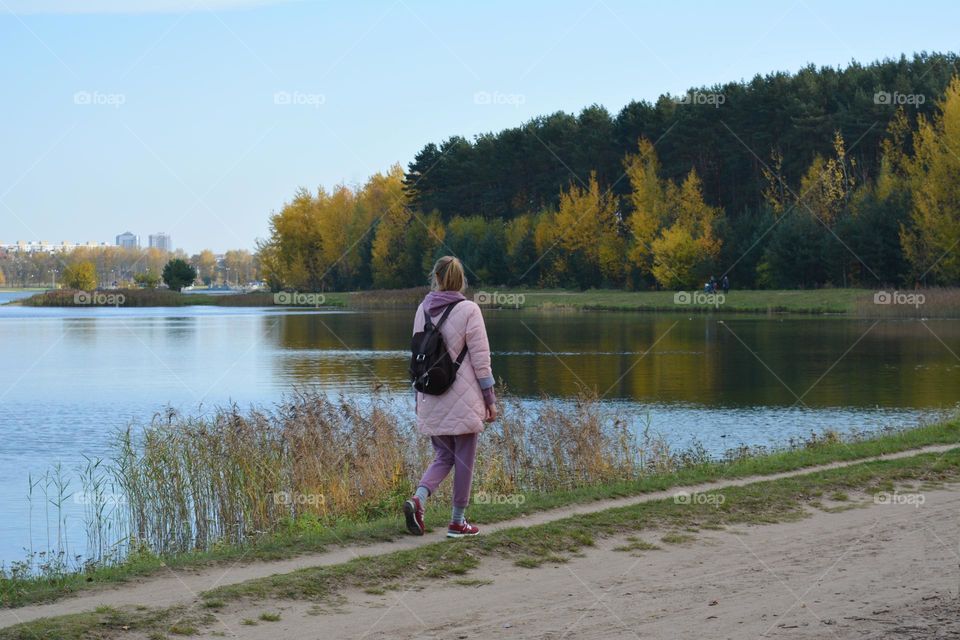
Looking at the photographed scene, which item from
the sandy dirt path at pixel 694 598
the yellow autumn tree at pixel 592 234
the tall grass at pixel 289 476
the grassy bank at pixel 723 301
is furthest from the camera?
the yellow autumn tree at pixel 592 234

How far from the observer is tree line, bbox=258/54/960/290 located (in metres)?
65.4

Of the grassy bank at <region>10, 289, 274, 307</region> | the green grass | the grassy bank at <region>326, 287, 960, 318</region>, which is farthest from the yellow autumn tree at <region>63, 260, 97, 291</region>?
the grassy bank at <region>326, 287, 960, 318</region>

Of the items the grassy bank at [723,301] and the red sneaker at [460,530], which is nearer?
the red sneaker at [460,530]

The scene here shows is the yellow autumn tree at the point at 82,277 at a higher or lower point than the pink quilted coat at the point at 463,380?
higher

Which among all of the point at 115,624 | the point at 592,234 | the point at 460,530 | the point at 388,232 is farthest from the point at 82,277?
the point at 115,624

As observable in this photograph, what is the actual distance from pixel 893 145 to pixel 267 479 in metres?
70.1

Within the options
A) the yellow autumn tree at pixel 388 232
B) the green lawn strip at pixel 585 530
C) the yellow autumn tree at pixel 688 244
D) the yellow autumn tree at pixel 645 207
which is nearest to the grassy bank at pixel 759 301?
the yellow autumn tree at pixel 688 244

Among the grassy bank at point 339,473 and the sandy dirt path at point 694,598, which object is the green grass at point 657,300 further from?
the sandy dirt path at point 694,598

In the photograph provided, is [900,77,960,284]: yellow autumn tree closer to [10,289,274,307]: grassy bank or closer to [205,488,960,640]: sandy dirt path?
[205,488,960,640]: sandy dirt path

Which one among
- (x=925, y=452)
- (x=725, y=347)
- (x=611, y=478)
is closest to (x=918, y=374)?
(x=725, y=347)

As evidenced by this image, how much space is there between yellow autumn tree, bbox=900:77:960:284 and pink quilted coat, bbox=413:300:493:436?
57.1 metres

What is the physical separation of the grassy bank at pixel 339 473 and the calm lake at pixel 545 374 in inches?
49.7

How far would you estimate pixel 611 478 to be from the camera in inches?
563

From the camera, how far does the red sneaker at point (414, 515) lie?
383 inches
